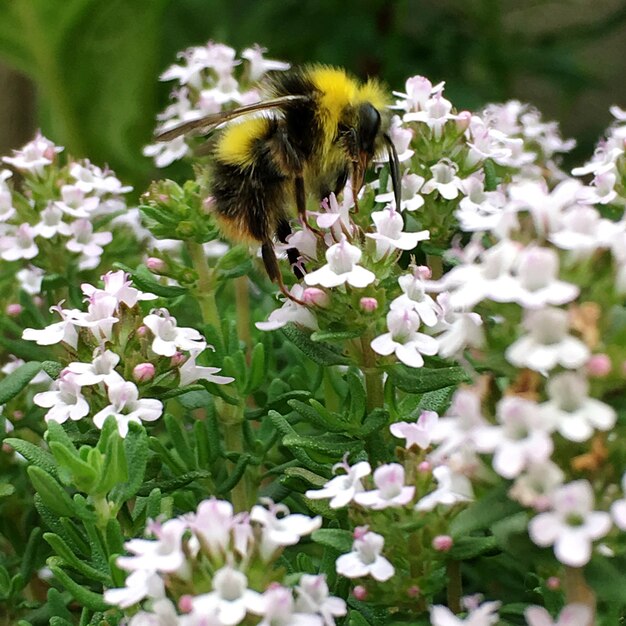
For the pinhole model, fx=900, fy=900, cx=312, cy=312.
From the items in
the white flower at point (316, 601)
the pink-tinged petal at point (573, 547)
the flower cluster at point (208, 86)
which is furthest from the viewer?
the flower cluster at point (208, 86)

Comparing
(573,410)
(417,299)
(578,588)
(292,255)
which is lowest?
(578,588)

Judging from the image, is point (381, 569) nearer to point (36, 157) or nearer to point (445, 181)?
point (445, 181)

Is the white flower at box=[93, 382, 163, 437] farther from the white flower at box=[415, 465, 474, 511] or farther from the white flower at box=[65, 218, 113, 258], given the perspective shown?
the white flower at box=[65, 218, 113, 258]

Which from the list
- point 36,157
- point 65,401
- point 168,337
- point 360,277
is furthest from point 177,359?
point 36,157

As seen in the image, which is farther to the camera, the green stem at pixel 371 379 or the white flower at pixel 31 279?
the white flower at pixel 31 279

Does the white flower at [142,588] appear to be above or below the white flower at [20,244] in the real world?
below

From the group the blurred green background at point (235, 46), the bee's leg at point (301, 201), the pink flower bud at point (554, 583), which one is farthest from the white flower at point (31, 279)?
the blurred green background at point (235, 46)

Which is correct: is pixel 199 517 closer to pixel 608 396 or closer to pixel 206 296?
pixel 608 396

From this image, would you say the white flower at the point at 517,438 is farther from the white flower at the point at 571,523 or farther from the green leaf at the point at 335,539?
the green leaf at the point at 335,539
